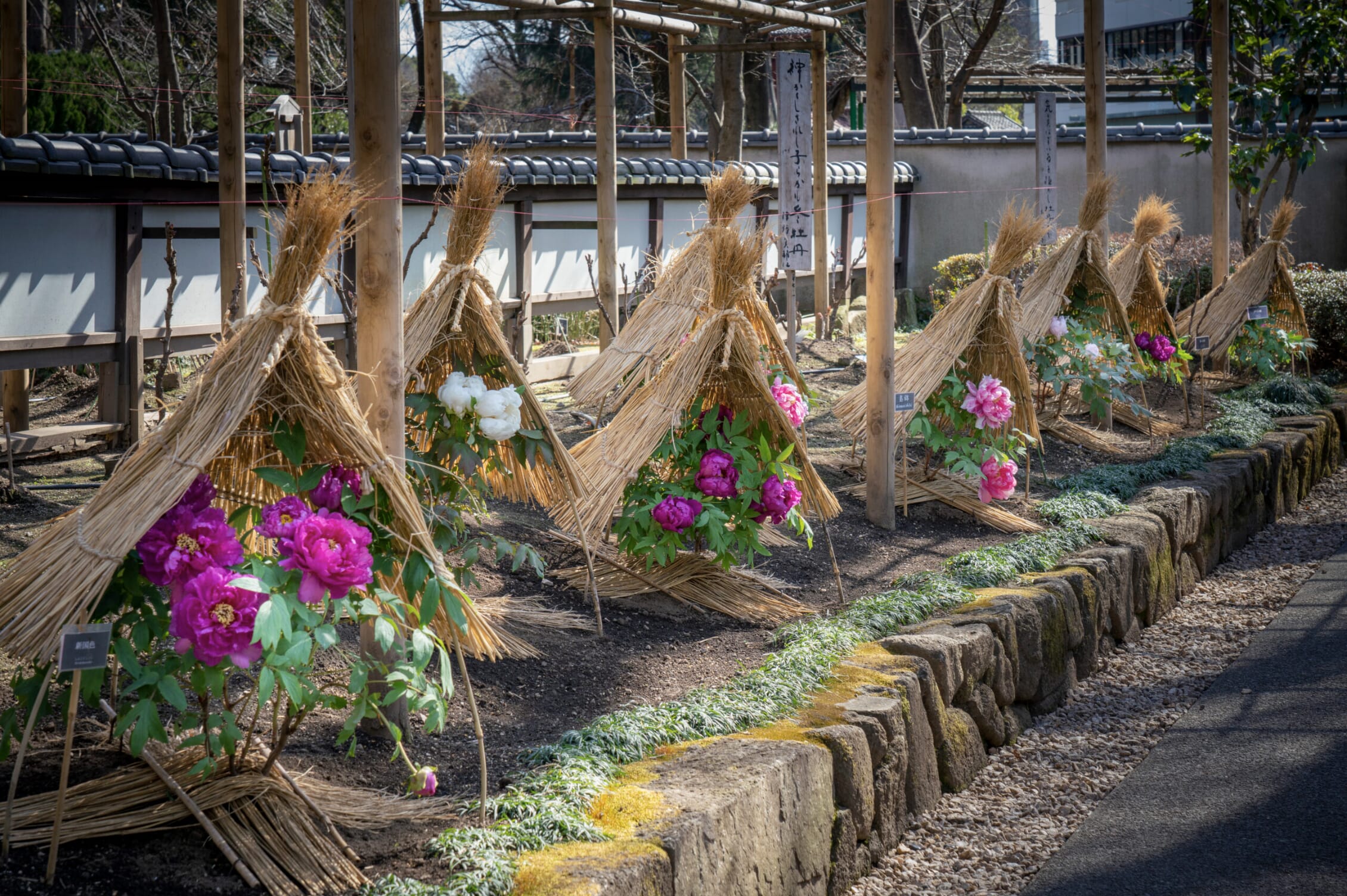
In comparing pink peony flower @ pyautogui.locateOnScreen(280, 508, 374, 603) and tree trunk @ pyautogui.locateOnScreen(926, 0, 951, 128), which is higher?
tree trunk @ pyautogui.locateOnScreen(926, 0, 951, 128)

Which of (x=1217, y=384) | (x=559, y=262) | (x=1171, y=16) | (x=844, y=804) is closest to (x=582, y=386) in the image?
(x=844, y=804)

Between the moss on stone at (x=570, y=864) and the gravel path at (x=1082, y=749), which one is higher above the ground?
the moss on stone at (x=570, y=864)

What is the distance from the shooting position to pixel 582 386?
4168 millimetres

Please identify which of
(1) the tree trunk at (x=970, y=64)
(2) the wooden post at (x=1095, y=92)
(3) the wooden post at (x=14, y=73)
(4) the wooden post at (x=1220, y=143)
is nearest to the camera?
(3) the wooden post at (x=14, y=73)

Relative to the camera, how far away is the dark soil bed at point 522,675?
1858 mm

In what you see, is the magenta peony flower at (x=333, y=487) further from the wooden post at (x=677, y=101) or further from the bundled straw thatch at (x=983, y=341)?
the wooden post at (x=677, y=101)

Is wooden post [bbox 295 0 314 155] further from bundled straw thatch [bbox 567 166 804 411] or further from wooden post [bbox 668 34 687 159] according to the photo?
bundled straw thatch [bbox 567 166 804 411]

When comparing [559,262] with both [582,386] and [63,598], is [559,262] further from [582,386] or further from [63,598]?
[63,598]

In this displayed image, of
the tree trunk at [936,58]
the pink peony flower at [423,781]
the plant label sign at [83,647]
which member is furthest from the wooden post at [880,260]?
the tree trunk at [936,58]

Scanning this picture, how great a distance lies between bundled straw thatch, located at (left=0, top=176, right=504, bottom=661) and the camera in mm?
1739

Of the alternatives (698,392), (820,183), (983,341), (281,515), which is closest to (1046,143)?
(820,183)

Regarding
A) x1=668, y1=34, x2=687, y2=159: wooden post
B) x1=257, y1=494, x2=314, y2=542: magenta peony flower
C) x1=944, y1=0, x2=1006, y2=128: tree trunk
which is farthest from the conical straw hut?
x1=944, y1=0, x2=1006, y2=128: tree trunk

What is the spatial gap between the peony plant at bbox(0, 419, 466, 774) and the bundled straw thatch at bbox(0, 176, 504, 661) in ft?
0.15

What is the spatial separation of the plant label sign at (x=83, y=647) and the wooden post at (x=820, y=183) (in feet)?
22.6
